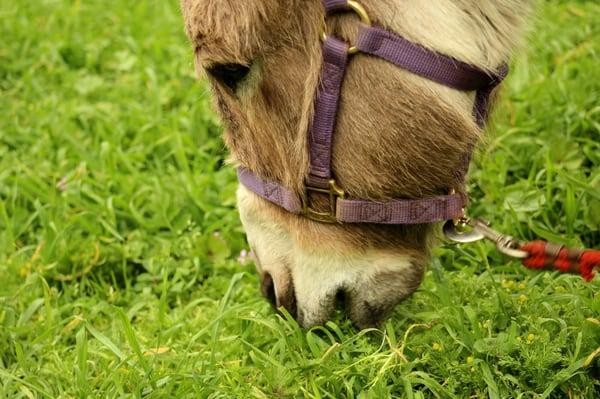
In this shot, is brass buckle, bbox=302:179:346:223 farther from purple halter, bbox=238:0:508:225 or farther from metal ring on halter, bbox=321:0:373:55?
metal ring on halter, bbox=321:0:373:55

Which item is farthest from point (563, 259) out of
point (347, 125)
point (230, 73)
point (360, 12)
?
point (230, 73)

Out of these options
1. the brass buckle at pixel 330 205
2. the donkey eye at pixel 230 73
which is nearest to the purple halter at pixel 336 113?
the brass buckle at pixel 330 205

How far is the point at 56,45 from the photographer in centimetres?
479

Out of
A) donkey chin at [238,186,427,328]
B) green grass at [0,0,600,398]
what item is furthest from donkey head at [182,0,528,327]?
green grass at [0,0,600,398]

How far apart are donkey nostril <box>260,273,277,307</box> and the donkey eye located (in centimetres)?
57

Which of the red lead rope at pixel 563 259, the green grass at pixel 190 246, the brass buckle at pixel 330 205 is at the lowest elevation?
the green grass at pixel 190 246

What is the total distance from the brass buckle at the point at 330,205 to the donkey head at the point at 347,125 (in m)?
0.02

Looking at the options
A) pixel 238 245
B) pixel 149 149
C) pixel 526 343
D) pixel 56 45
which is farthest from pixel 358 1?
pixel 56 45

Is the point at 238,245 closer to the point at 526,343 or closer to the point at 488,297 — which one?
the point at 488,297

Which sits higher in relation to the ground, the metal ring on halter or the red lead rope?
the metal ring on halter

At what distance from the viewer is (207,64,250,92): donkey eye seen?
2207mm

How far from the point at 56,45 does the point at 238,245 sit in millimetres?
2036

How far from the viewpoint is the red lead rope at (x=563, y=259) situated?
2.46 meters

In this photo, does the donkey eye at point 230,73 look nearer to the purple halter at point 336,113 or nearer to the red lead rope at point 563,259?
the purple halter at point 336,113
